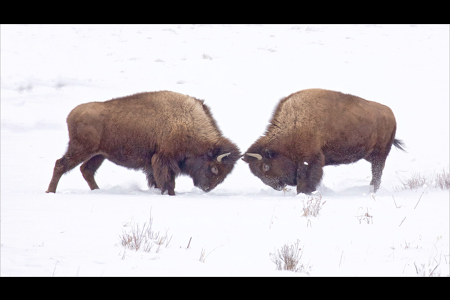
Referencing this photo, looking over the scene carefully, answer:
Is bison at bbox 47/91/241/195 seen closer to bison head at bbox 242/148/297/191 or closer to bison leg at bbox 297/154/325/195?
bison head at bbox 242/148/297/191

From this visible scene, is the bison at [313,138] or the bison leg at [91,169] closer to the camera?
the bison at [313,138]

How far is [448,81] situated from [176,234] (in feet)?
44.1

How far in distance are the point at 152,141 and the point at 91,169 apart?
1124 millimetres

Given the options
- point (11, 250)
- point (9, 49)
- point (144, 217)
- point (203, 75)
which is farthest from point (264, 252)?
point (9, 49)

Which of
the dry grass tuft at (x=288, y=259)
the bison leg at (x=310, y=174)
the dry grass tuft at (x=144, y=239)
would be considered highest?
the dry grass tuft at (x=144, y=239)

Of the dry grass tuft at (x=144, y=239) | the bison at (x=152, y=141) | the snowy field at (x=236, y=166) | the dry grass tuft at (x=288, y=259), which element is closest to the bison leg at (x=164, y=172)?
the bison at (x=152, y=141)

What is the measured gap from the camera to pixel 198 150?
8.27 meters

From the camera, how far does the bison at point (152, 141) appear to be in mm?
7945

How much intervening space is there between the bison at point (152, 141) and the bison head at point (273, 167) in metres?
0.34

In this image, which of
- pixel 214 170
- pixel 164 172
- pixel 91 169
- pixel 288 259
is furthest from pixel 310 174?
pixel 288 259

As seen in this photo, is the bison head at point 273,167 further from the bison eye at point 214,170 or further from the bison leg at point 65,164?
the bison leg at point 65,164

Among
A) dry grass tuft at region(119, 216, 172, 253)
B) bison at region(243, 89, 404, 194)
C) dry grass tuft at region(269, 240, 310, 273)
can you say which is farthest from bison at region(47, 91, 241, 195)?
dry grass tuft at region(269, 240, 310, 273)

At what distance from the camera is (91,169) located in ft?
27.8

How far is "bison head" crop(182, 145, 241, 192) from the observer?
27.2 feet
